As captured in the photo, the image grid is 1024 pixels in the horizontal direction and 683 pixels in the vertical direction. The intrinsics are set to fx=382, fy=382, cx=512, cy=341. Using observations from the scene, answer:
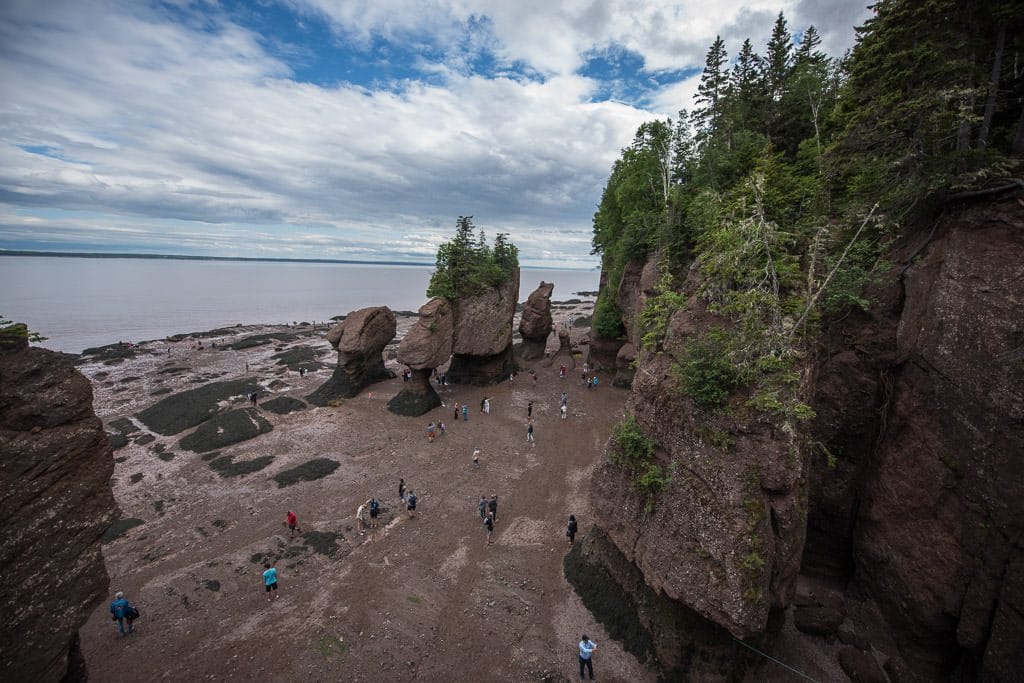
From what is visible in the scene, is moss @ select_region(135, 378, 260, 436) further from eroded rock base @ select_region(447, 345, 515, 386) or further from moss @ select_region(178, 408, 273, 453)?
eroded rock base @ select_region(447, 345, 515, 386)

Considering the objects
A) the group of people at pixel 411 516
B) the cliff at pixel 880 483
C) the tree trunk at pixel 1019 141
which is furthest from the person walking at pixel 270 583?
the tree trunk at pixel 1019 141

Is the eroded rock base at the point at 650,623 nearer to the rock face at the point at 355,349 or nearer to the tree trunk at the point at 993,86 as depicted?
the tree trunk at the point at 993,86

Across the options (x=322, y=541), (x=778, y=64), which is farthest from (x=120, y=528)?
(x=778, y=64)

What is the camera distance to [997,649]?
7852mm

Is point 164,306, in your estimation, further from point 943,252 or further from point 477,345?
point 943,252

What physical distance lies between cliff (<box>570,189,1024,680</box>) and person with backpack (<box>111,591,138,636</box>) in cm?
1399

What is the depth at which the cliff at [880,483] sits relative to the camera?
26.8ft

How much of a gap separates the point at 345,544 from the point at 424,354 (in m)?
14.1

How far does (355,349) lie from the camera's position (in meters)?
29.1

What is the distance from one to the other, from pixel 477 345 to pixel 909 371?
24.4 metres

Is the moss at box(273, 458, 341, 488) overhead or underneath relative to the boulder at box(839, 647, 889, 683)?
underneath

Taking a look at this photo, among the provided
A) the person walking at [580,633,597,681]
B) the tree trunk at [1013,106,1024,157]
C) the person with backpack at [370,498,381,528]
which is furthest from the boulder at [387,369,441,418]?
the tree trunk at [1013,106,1024,157]

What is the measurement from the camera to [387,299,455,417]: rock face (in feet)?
89.4

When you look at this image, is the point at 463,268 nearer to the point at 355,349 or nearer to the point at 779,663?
the point at 355,349
